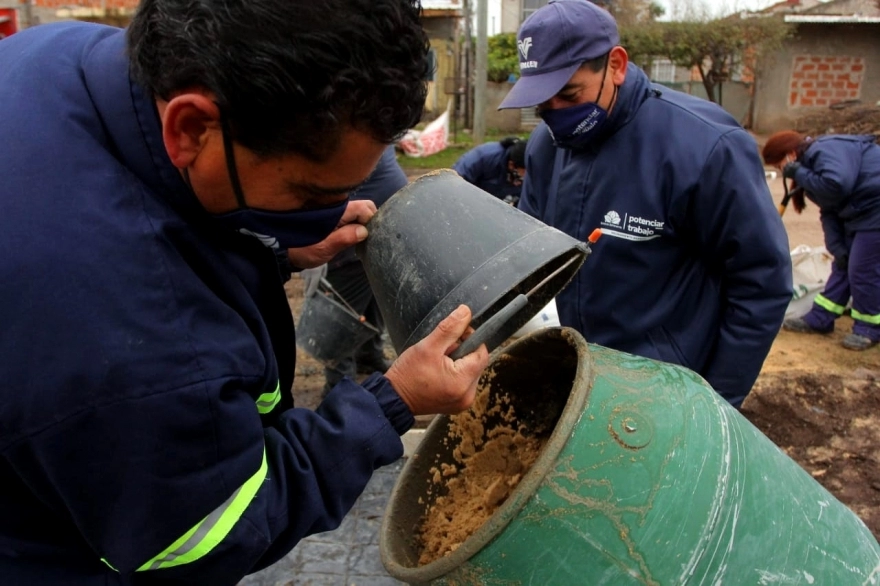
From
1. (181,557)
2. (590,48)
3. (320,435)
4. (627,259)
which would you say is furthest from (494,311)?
(590,48)

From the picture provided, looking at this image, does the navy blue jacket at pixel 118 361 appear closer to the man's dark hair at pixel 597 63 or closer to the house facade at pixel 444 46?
the man's dark hair at pixel 597 63

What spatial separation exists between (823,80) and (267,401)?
1947 cm

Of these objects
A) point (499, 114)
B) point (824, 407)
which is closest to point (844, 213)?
point (824, 407)

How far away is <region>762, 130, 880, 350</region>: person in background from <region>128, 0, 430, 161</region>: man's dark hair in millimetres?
5075

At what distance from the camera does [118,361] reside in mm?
947

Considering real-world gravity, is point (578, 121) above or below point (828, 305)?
above

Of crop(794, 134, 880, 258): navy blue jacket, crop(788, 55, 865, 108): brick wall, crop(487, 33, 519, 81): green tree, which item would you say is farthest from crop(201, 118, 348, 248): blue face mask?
crop(788, 55, 865, 108): brick wall

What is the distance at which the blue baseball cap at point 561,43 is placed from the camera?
230 centimetres

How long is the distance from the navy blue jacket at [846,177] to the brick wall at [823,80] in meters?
13.6

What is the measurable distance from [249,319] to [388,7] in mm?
554

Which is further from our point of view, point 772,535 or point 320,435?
point 772,535

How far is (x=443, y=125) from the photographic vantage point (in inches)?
557

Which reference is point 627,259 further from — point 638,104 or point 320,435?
point 320,435

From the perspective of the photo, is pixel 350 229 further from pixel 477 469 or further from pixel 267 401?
pixel 477 469
